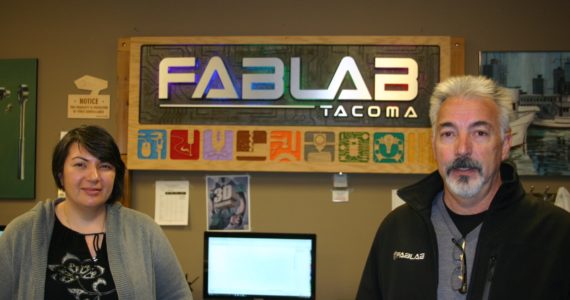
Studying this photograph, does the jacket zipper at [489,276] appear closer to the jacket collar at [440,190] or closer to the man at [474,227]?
the man at [474,227]

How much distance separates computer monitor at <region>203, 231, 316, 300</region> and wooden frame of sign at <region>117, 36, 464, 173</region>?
39cm

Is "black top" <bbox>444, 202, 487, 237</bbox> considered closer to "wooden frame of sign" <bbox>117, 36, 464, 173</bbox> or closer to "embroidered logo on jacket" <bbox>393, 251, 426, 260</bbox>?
"embroidered logo on jacket" <bbox>393, 251, 426, 260</bbox>

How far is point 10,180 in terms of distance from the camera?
3.02 m

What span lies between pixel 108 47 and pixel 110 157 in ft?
4.53

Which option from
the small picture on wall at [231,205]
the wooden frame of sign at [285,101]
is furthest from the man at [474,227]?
the small picture on wall at [231,205]

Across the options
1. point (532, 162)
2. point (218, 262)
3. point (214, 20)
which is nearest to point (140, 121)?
point (214, 20)

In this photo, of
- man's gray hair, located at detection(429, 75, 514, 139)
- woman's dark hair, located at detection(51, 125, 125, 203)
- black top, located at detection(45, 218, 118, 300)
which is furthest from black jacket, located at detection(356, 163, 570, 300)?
woman's dark hair, located at detection(51, 125, 125, 203)

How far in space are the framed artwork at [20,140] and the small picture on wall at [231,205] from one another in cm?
110

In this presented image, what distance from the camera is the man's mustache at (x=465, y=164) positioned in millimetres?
1447

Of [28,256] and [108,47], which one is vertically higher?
[108,47]

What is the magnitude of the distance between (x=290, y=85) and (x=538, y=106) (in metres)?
1.34

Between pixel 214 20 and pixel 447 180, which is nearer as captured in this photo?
pixel 447 180

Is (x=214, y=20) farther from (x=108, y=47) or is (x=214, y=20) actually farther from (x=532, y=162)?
(x=532, y=162)

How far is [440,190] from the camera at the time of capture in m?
1.63
